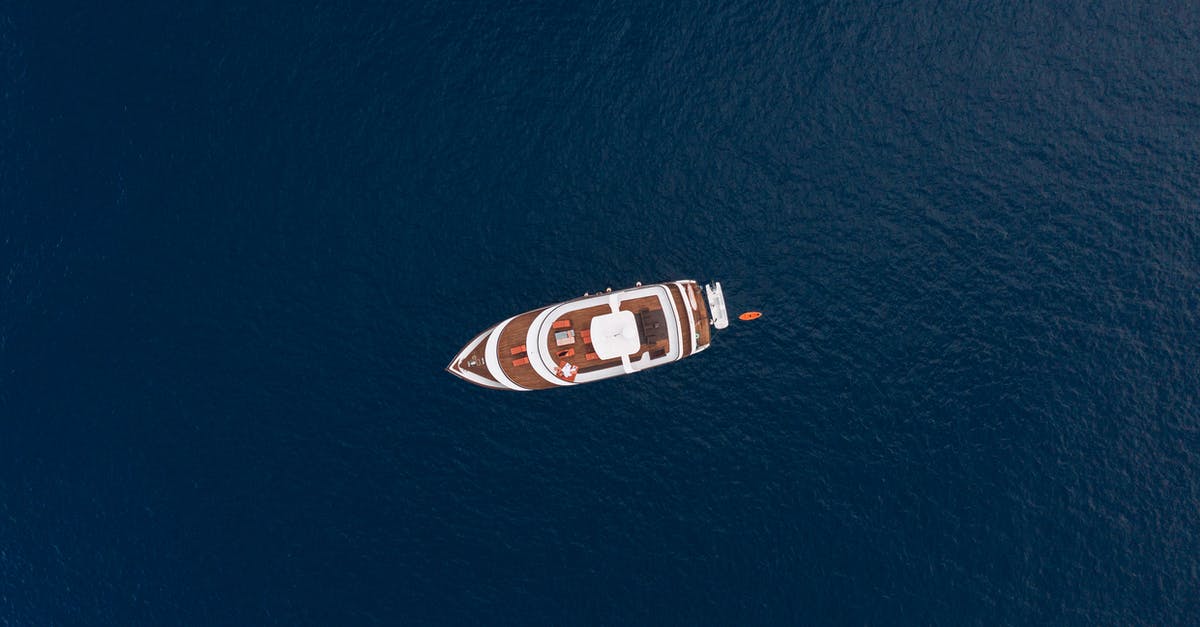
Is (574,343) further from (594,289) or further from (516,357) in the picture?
(594,289)

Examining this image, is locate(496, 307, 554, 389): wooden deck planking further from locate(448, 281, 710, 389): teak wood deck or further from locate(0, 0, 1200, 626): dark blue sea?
locate(0, 0, 1200, 626): dark blue sea

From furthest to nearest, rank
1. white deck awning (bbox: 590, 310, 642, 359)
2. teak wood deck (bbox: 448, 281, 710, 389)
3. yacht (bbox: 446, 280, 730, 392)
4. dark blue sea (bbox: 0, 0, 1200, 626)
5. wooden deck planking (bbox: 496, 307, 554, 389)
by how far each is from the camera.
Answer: dark blue sea (bbox: 0, 0, 1200, 626) → wooden deck planking (bbox: 496, 307, 554, 389) → teak wood deck (bbox: 448, 281, 710, 389) → yacht (bbox: 446, 280, 730, 392) → white deck awning (bbox: 590, 310, 642, 359)

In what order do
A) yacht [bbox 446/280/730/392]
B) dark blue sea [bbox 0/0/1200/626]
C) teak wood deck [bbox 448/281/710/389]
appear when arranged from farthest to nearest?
dark blue sea [bbox 0/0/1200/626] < teak wood deck [bbox 448/281/710/389] < yacht [bbox 446/280/730/392]

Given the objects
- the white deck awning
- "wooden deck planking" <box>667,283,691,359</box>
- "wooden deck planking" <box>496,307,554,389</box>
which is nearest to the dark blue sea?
"wooden deck planking" <box>496,307,554,389</box>

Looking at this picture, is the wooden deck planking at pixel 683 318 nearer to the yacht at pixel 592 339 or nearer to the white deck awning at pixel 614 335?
the yacht at pixel 592 339

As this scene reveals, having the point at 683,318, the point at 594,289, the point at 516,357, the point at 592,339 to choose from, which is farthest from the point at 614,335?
the point at 516,357

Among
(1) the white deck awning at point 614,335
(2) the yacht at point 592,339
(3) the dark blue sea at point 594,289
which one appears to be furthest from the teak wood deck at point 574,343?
(3) the dark blue sea at point 594,289

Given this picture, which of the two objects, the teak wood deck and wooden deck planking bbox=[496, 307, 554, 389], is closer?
the teak wood deck

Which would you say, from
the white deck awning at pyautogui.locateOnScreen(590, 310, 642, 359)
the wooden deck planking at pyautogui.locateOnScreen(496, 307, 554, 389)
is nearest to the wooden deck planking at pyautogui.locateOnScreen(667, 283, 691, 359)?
the white deck awning at pyautogui.locateOnScreen(590, 310, 642, 359)

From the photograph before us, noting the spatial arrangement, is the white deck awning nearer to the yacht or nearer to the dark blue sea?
the yacht

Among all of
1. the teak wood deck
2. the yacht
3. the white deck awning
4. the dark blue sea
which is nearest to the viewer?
the white deck awning
